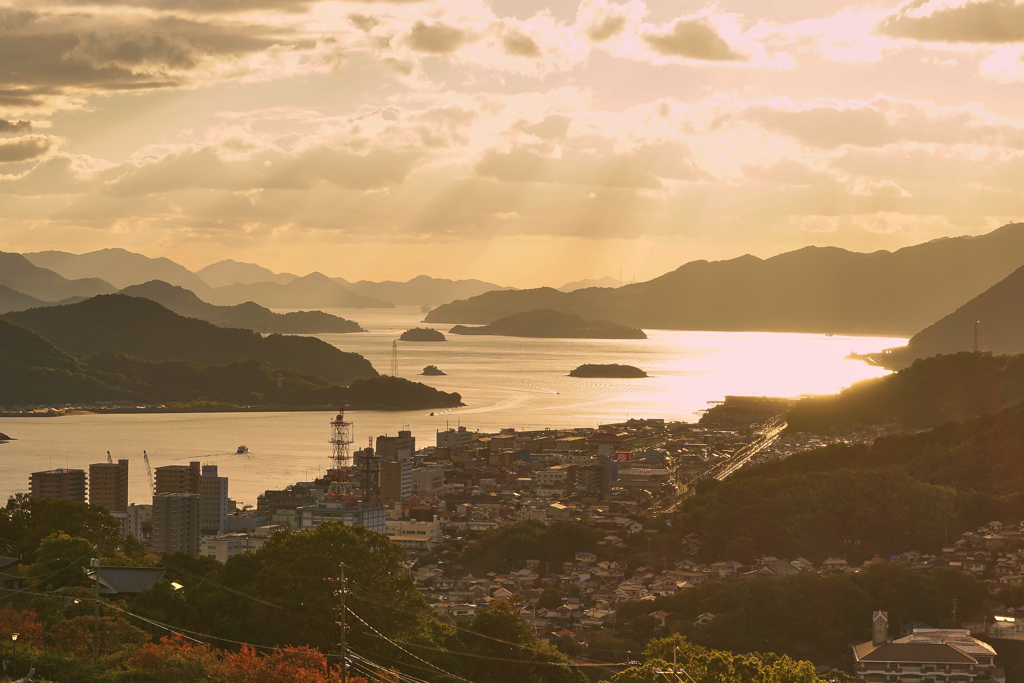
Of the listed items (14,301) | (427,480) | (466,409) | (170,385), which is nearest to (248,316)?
(14,301)

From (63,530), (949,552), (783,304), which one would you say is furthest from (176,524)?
(783,304)

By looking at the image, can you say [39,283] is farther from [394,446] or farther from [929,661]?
[929,661]

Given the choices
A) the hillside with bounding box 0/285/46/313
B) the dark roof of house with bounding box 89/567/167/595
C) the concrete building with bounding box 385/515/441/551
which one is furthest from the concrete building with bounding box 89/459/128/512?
the hillside with bounding box 0/285/46/313

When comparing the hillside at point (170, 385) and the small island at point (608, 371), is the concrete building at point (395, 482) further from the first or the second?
the small island at point (608, 371)

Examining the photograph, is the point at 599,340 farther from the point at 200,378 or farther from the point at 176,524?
the point at 176,524

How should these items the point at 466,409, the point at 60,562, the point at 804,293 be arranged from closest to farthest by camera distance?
the point at 60,562
the point at 466,409
the point at 804,293

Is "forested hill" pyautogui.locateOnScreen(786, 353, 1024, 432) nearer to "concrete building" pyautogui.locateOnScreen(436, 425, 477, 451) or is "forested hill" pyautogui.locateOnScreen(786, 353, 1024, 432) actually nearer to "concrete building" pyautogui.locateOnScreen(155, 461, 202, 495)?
"concrete building" pyautogui.locateOnScreen(436, 425, 477, 451)
